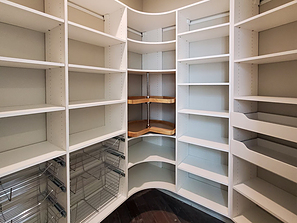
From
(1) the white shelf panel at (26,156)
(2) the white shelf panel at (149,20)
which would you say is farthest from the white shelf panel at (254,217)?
(2) the white shelf panel at (149,20)

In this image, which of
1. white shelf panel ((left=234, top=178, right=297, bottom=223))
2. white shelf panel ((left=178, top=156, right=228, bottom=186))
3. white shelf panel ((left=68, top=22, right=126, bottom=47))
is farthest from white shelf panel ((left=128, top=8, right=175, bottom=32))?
white shelf panel ((left=234, top=178, right=297, bottom=223))

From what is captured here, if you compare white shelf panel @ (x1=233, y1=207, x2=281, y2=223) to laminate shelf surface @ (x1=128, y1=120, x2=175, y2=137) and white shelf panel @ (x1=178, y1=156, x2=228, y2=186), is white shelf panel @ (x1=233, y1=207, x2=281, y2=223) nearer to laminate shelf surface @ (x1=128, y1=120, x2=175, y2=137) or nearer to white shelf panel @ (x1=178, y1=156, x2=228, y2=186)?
white shelf panel @ (x1=178, y1=156, x2=228, y2=186)

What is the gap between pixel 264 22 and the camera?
56.9 inches

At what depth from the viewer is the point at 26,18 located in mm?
1179

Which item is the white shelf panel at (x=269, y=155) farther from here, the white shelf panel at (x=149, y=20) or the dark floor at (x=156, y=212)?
the white shelf panel at (x=149, y=20)

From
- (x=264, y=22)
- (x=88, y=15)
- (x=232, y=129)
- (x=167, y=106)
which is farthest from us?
(x=167, y=106)

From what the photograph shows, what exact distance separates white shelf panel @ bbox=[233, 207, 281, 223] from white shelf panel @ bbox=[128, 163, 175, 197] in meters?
0.73

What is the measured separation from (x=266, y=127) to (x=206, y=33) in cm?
113

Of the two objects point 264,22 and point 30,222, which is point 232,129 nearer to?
point 264,22

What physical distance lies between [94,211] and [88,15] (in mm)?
2044

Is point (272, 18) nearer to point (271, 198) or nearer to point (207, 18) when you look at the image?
point (207, 18)

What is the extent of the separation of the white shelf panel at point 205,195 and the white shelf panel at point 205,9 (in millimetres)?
2040

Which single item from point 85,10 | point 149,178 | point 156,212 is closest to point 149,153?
point 149,178

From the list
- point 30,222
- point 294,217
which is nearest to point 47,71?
point 30,222
